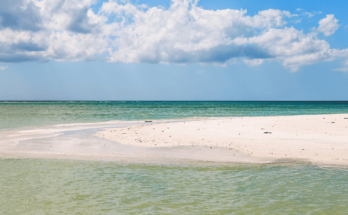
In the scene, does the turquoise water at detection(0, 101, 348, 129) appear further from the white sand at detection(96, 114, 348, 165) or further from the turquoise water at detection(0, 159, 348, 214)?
the turquoise water at detection(0, 159, 348, 214)

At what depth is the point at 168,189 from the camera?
1017cm

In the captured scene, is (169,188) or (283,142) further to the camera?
(283,142)

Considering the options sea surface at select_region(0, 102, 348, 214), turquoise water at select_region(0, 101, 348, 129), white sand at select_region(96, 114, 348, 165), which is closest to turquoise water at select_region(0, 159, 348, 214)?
sea surface at select_region(0, 102, 348, 214)

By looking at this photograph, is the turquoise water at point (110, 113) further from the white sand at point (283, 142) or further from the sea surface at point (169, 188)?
the sea surface at point (169, 188)

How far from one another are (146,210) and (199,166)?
598 cm

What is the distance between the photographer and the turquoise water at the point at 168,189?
8375 mm

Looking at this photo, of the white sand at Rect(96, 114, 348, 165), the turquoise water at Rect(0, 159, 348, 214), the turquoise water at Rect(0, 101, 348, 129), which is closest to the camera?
the turquoise water at Rect(0, 159, 348, 214)

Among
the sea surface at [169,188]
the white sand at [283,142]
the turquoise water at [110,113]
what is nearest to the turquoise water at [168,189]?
the sea surface at [169,188]

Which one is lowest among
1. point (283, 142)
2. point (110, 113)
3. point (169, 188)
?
point (169, 188)

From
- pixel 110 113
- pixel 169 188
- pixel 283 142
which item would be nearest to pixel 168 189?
pixel 169 188

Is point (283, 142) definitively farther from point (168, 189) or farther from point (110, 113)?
point (110, 113)

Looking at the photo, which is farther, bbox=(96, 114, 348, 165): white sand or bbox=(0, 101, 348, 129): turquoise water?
bbox=(0, 101, 348, 129): turquoise water

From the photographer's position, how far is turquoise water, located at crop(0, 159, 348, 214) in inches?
330

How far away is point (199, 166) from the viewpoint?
1380 cm
